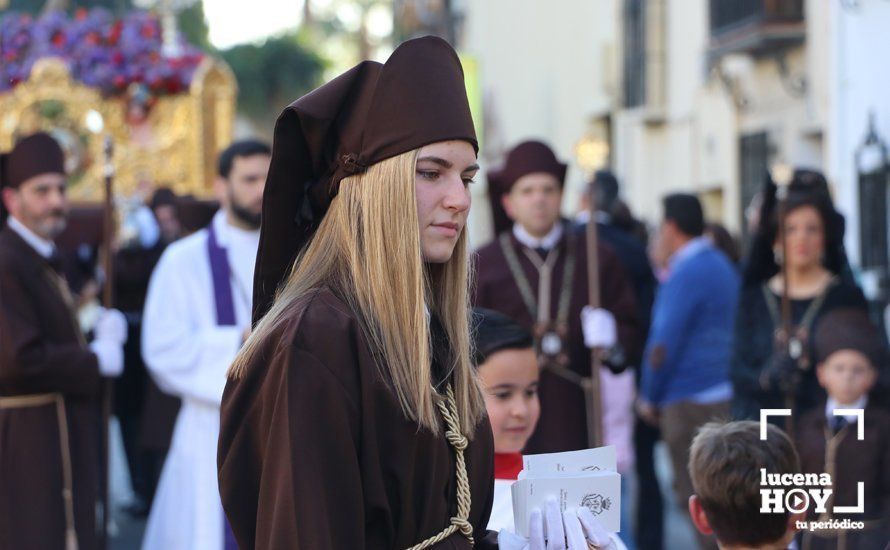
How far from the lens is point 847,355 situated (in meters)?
5.95

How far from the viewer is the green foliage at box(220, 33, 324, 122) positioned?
111 ft

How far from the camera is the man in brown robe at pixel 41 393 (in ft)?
21.4

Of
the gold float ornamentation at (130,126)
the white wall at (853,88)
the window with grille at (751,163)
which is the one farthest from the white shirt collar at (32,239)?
the window with grille at (751,163)

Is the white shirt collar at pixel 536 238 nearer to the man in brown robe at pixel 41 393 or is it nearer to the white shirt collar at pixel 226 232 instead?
the white shirt collar at pixel 226 232

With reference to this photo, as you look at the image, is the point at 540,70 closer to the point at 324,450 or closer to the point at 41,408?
the point at 41,408

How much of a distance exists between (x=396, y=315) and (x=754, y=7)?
11897 millimetres

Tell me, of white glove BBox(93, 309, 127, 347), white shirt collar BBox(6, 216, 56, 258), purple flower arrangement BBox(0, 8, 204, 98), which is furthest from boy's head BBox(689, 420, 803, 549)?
purple flower arrangement BBox(0, 8, 204, 98)

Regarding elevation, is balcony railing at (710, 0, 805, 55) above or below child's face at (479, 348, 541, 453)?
above

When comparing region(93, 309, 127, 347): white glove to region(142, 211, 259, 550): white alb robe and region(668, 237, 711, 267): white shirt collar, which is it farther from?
region(668, 237, 711, 267): white shirt collar

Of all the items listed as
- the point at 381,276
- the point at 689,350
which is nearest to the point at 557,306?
the point at 689,350

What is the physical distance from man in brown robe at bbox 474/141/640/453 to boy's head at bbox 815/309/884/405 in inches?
54.7

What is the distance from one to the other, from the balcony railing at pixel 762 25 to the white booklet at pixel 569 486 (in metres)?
11.2

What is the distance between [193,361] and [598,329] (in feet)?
6.25

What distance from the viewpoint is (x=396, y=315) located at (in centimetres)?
297
